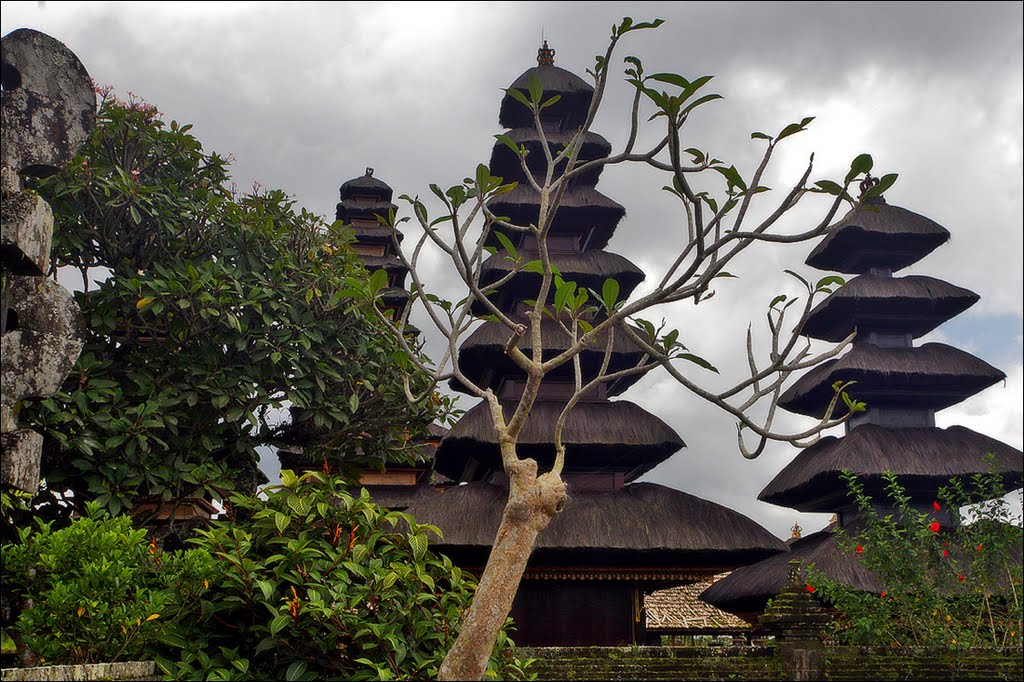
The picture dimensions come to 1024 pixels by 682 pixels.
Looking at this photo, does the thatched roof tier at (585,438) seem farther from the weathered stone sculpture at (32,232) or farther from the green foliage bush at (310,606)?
the weathered stone sculpture at (32,232)

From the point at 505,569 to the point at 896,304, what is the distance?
15457 mm

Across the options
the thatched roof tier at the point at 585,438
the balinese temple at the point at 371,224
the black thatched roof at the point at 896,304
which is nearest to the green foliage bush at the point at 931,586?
the thatched roof tier at the point at 585,438

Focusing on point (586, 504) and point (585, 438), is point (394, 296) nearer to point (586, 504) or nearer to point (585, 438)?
point (585, 438)

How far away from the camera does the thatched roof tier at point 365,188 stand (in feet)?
79.5

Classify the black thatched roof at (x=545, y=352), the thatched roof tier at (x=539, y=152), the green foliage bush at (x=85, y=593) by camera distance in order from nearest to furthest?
the green foliage bush at (x=85, y=593)
the black thatched roof at (x=545, y=352)
the thatched roof tier at (x=539, y=152)

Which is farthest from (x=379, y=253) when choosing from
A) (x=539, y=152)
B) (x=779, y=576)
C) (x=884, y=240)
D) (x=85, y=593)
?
(x=85, y=593)

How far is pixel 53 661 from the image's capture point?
5.76 metres

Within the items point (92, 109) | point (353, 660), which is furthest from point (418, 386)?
point (92, 109)

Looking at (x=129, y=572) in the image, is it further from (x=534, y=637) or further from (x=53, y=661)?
(x=534, y=637)

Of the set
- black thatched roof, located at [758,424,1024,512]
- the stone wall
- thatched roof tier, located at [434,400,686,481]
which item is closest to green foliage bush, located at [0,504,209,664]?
the stone wall

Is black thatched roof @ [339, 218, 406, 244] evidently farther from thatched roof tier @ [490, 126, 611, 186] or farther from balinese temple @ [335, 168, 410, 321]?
thatched roof tier @ [490, 126, 611, 186]

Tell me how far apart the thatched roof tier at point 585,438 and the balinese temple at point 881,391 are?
325 centimetres

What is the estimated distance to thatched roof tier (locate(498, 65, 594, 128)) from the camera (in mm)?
17812

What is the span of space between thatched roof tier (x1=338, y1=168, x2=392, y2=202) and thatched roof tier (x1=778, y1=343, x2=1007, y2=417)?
12571 mm
